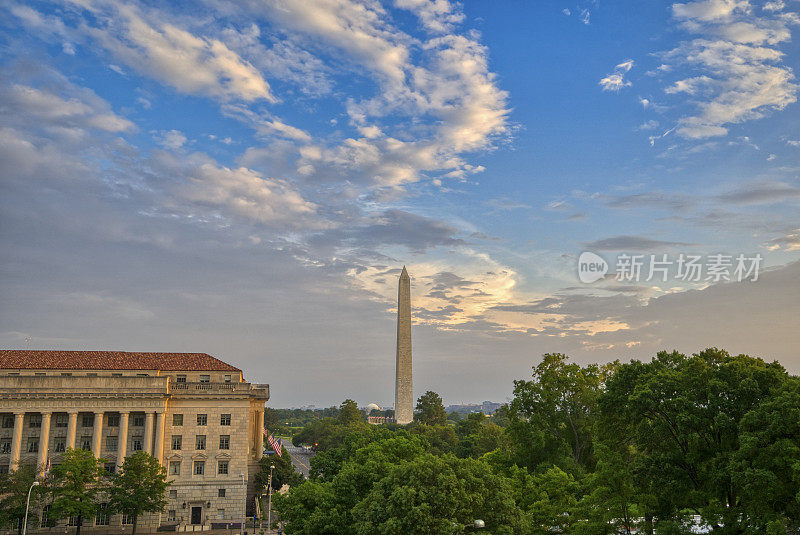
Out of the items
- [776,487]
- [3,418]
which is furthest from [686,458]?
[3,418]

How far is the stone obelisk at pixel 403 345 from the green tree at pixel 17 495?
241ft

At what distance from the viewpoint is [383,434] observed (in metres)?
52.9

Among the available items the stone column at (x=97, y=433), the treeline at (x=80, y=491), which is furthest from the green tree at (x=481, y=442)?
the stone column at (x=97, y=433)

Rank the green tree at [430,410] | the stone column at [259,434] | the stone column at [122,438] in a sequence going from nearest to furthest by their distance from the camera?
the stone column at [122,438] < the stone column at [259,434] < the green tree at [430,410]

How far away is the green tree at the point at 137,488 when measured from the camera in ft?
179

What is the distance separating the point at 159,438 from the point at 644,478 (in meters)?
48.2

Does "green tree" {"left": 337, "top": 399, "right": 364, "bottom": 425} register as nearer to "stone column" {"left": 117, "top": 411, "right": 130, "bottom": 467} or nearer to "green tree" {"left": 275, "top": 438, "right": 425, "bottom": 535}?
"stone column" {"left": 117, "top": 411, "right": 130, "bottom": 467}

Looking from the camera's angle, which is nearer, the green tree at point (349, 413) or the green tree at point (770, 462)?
the green tree at point (770, 462)

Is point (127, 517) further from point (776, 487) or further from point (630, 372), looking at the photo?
point (776, 487)

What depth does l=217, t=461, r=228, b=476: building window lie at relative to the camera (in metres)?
63.0

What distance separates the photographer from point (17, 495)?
50.8m

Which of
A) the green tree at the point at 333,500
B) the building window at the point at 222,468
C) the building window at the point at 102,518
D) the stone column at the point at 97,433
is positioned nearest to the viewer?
the green tree at the point at 333,500

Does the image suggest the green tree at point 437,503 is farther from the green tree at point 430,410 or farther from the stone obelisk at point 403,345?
the green tree at point 430,410

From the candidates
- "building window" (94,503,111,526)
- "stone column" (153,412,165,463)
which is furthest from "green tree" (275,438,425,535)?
"building window" (94,503,111,526)
